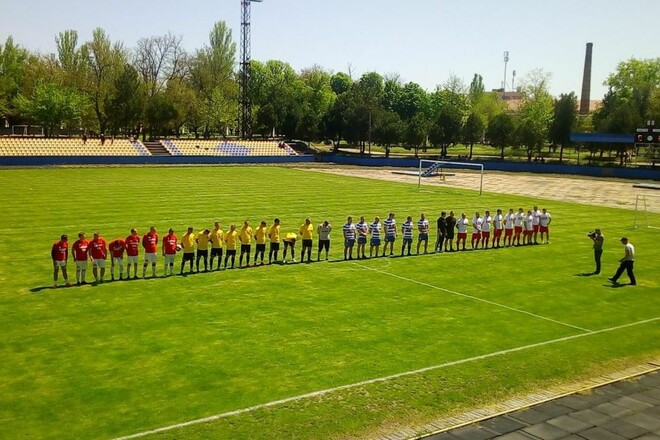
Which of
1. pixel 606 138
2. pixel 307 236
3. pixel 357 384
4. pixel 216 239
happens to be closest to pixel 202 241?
pixel 216 239

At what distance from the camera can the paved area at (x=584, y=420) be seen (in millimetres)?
11039

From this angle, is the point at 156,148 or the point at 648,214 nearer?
the point at 648,214

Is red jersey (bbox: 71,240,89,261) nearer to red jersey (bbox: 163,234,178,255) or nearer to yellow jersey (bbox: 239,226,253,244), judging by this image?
red jersey (bbox: 163,234,178,255)

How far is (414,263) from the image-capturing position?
24438mm

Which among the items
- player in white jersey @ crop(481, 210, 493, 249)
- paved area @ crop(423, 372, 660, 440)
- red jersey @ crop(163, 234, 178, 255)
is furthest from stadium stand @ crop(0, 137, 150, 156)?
paved area @ crop(423, 372, 660, 440)

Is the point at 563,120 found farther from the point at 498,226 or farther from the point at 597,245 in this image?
the point at 597,245

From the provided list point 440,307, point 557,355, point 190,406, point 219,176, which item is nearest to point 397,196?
point 219,176

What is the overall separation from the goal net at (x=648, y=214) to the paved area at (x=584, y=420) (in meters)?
26.0

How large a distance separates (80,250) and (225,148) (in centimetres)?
6613

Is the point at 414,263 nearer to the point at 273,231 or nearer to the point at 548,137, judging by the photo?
the point at 273,231

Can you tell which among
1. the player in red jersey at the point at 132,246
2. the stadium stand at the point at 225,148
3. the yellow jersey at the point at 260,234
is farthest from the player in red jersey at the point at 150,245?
the stadium stand at the point at 225,148

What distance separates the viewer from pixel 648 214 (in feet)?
137

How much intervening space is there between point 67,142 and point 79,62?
33037mm

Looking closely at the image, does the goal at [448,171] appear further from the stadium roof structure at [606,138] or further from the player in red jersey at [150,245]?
the player in red jersey at [150,245]
